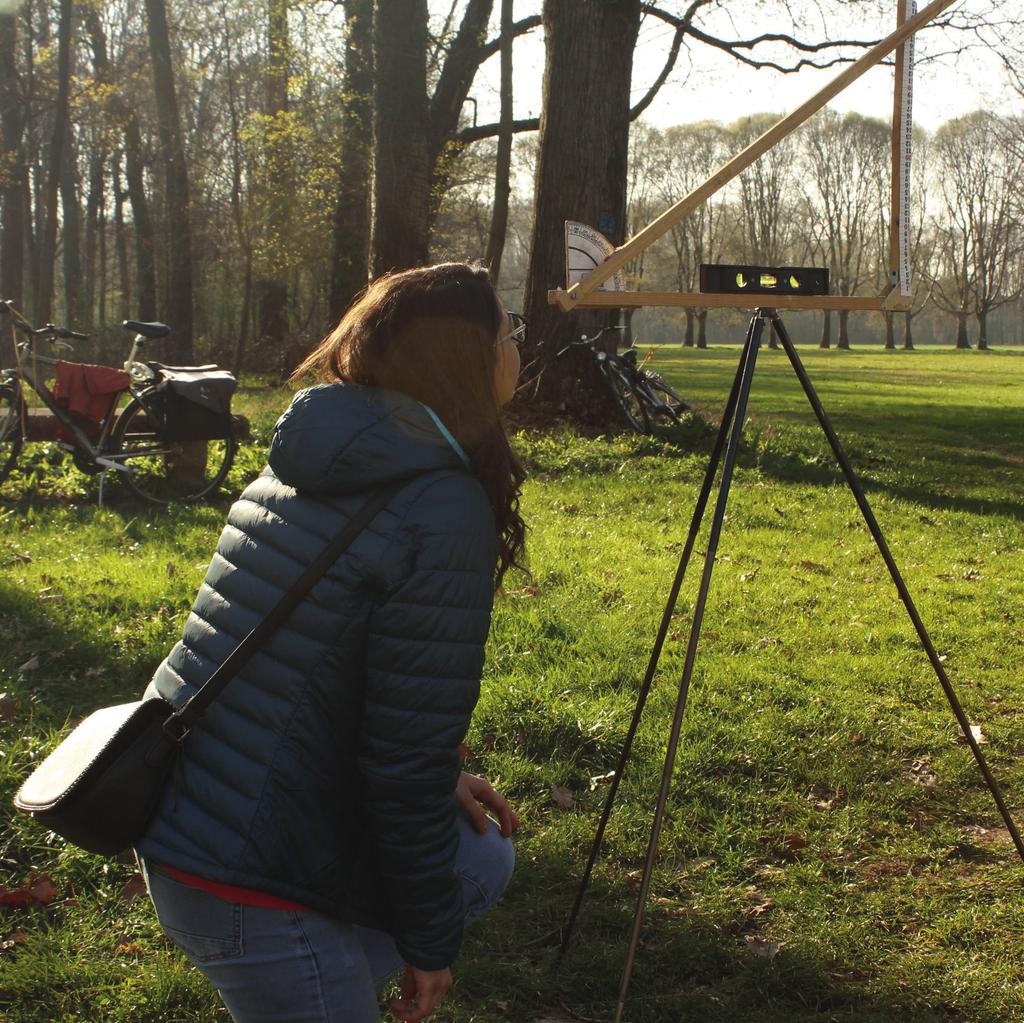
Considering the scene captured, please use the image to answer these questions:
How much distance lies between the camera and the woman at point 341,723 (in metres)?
1.68

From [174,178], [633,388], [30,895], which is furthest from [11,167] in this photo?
[30,895]

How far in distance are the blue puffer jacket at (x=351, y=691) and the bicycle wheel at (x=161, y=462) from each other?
274 inches

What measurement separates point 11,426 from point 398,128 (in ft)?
16.3

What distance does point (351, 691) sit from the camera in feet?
5.65

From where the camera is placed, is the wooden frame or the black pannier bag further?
the black pannier bag

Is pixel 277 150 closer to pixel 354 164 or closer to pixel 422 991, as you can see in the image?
pixel 354 164

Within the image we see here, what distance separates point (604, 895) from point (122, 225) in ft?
118

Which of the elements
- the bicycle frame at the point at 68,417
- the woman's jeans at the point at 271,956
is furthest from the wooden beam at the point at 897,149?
the bicycle frame at the point at 68,417

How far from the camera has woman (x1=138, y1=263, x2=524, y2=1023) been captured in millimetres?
1682

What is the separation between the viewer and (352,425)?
5.60 feet

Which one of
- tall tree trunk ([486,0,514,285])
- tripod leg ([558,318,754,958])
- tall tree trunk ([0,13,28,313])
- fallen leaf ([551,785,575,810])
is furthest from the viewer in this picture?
tall tree trunk ([0,13,28,313])

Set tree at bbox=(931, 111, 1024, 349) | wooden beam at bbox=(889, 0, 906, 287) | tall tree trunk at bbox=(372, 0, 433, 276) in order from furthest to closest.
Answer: tree at bbox=(931, 111, 1024, 349), tall tree trunk at bbox=(372, 0, 433, 276), wooden beam at bbox=(889, 0, 906, 287)

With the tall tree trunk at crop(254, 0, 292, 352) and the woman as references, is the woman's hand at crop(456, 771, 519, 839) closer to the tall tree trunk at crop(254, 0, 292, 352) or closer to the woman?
the woman

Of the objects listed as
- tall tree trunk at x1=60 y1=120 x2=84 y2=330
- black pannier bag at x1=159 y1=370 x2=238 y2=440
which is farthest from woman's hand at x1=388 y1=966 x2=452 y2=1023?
tall tree trunk at x1=60 y1=120 x2=84 y2=330
